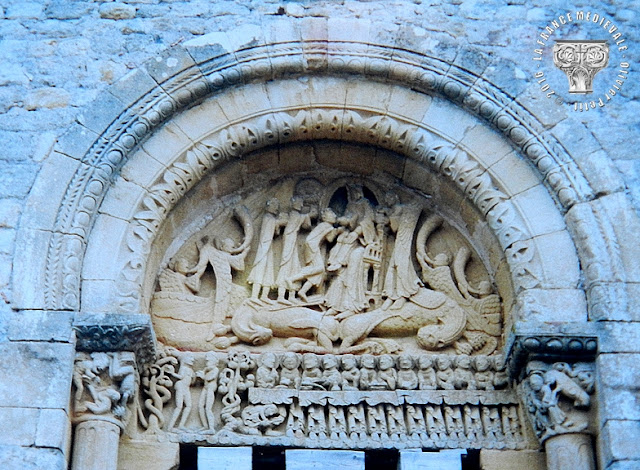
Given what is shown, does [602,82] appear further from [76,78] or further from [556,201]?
[76,78]

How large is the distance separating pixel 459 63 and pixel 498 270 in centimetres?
155

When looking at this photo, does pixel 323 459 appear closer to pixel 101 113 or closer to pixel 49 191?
pixel 49 191

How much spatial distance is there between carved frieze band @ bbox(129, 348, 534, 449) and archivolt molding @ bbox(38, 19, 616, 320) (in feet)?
3.16

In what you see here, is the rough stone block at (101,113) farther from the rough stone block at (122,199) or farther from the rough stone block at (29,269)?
the rough stone block at (29,269)

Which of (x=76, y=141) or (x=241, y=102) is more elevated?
(x=241, y=102)

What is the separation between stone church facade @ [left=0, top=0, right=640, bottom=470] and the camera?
31.4 feet

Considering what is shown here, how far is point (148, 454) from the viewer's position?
9711 mm

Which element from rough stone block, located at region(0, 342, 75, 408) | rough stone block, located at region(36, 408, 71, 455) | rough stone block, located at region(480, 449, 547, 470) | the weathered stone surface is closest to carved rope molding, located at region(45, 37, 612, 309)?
rough stone block, located at region(0, 342, 75, 408)

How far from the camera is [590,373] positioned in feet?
31.4

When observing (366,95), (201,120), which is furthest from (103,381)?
(366,95)

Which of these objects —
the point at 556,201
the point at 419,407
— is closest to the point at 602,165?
the point at 556,201

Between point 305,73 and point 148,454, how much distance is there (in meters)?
3.03

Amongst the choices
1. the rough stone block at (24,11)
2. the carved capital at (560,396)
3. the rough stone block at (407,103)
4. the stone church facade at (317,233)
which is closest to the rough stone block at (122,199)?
the stone church facade at (317,233)

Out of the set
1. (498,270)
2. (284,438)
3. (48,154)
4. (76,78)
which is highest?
(76,78)
